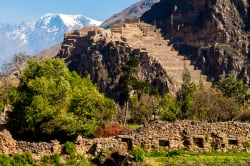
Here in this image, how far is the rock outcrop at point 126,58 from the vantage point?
141 metres

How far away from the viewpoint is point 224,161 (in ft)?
88.5

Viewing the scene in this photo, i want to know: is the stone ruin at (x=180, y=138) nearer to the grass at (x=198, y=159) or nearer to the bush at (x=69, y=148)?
the bush at (x=69, y=148)

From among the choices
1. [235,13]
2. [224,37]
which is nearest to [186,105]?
[224,37]

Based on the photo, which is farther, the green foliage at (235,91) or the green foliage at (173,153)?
the green foliage at (235,91)

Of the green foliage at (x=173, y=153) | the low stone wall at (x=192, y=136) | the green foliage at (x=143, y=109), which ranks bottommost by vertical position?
the green foliage at (x=143, y=109)

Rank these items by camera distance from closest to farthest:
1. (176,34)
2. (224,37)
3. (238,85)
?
(238,85) → (224,37) → (176,34)

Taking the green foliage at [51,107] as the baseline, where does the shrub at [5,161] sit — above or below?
below

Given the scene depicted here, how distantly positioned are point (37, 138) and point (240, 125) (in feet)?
49.2

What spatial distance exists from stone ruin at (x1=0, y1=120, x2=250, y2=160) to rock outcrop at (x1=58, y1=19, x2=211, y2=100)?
102862mm

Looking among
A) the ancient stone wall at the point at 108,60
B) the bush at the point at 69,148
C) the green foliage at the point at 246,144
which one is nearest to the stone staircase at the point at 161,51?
the ancient stone wall at the point at 108,60

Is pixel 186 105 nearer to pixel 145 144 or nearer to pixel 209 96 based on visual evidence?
pixel 209 96

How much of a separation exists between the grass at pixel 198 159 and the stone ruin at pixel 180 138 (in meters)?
0.81

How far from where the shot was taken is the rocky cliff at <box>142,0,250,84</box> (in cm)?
15938

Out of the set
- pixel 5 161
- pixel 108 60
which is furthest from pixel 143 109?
pixel 108 60
